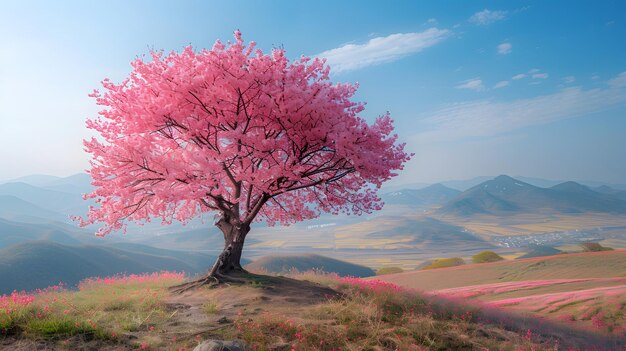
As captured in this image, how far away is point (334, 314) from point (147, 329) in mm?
4735

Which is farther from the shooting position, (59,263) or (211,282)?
(59,263)

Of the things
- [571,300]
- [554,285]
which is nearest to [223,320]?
[571,300]

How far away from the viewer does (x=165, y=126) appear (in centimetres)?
1385

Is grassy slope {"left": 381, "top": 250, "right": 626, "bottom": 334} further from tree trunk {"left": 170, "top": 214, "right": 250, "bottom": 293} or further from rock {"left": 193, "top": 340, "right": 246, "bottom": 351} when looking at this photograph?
rock {"left": 193, "top": 340, "right": 246, "bottom": 351}

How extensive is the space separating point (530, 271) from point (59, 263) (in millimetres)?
81378

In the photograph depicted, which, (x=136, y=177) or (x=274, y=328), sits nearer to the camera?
(x=274, y=328)

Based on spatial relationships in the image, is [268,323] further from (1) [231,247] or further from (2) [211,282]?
(1) [231,247]

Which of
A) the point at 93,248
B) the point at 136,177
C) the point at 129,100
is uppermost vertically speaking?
the point at 129,100

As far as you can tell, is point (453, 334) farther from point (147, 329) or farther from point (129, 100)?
point (129, 100)

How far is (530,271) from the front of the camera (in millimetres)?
22547

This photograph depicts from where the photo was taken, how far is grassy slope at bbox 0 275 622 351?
27.6ft

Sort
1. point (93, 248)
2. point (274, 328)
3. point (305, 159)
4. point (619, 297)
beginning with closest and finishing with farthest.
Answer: point (274, 328) < point (619, 297) < point (305, 159) < point (93, 248)

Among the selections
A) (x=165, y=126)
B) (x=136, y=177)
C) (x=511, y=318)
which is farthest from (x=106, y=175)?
(x=511, y=318)

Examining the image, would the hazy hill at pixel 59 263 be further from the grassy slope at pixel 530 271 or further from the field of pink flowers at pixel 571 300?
the field of pink flowers at pixel 571 300
